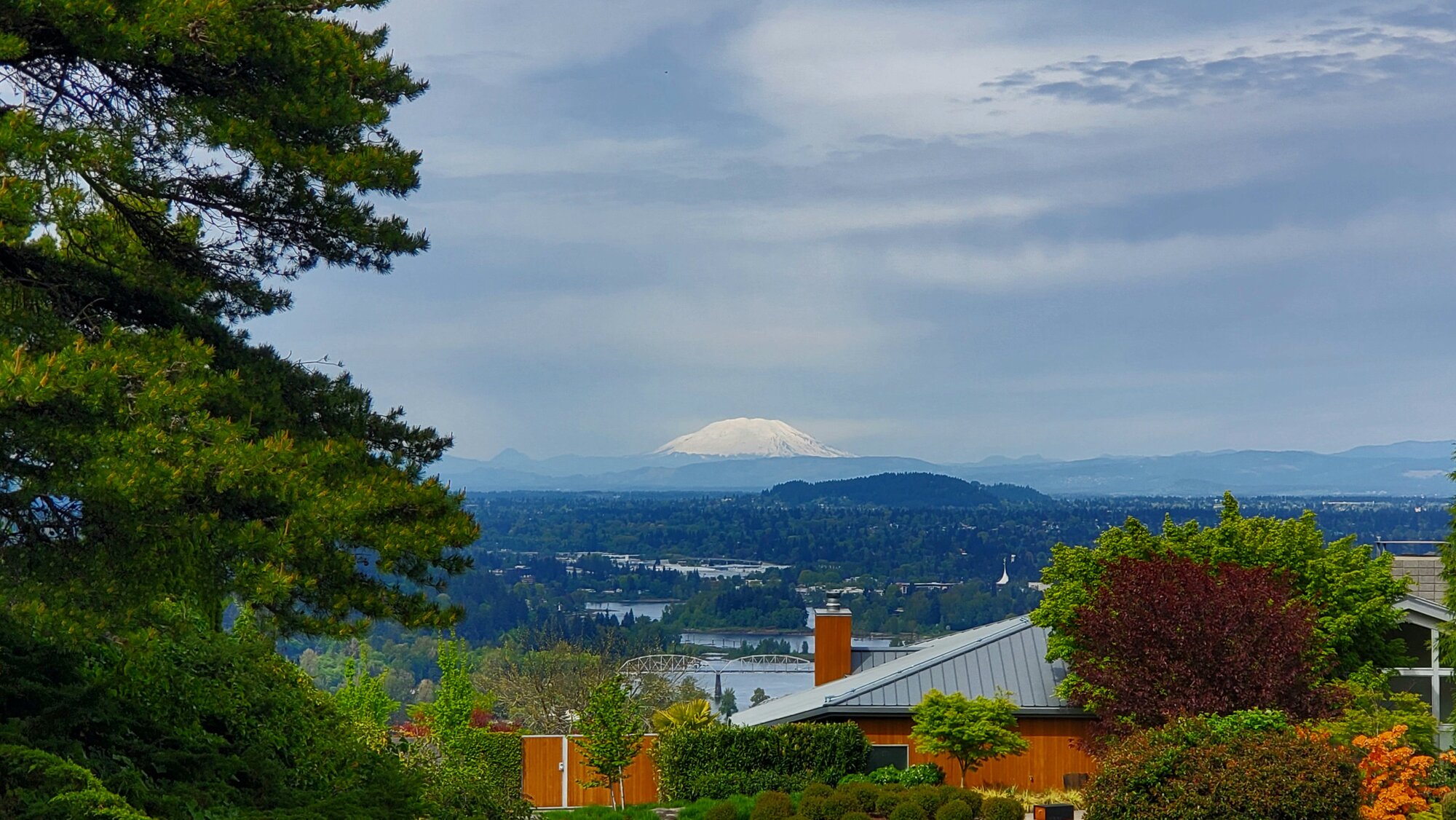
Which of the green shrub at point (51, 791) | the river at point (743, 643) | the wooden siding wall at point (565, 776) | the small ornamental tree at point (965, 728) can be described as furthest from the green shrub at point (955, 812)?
the river at point (743, 643)

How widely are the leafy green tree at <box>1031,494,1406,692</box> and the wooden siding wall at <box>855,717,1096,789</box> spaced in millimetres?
1433

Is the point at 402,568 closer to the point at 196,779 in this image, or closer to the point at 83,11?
the point at 196,779

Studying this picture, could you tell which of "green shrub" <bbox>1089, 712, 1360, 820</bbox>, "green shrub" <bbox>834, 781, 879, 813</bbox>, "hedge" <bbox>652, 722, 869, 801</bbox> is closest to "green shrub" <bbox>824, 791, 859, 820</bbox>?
"green shrub" <bbox>834, 781, 879, 813</bbox>

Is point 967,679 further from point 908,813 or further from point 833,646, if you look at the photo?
point 908,813

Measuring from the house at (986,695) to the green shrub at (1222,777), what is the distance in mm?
8092

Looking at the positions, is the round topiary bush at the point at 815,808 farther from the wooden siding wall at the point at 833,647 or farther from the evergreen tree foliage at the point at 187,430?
the evergreen tree foliage at the point at 187,430

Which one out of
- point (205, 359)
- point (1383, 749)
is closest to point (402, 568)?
point (205, 359)

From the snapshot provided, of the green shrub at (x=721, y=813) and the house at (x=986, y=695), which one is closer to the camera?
the green shrub at (x=721, y=813)

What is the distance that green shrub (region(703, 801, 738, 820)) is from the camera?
915 inches

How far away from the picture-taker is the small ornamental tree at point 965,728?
25.8m

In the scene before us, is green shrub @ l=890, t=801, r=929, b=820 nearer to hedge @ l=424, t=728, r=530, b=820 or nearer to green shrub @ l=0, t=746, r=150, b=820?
hedge @ l=424, t=728, r=530, b=820

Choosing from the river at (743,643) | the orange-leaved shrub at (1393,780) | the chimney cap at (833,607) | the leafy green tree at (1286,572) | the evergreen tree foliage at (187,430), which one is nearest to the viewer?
the evergreen tree foliage at (187,430)

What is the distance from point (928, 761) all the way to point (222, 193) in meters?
20.5

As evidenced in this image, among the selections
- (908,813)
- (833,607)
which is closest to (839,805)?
(908,813)
